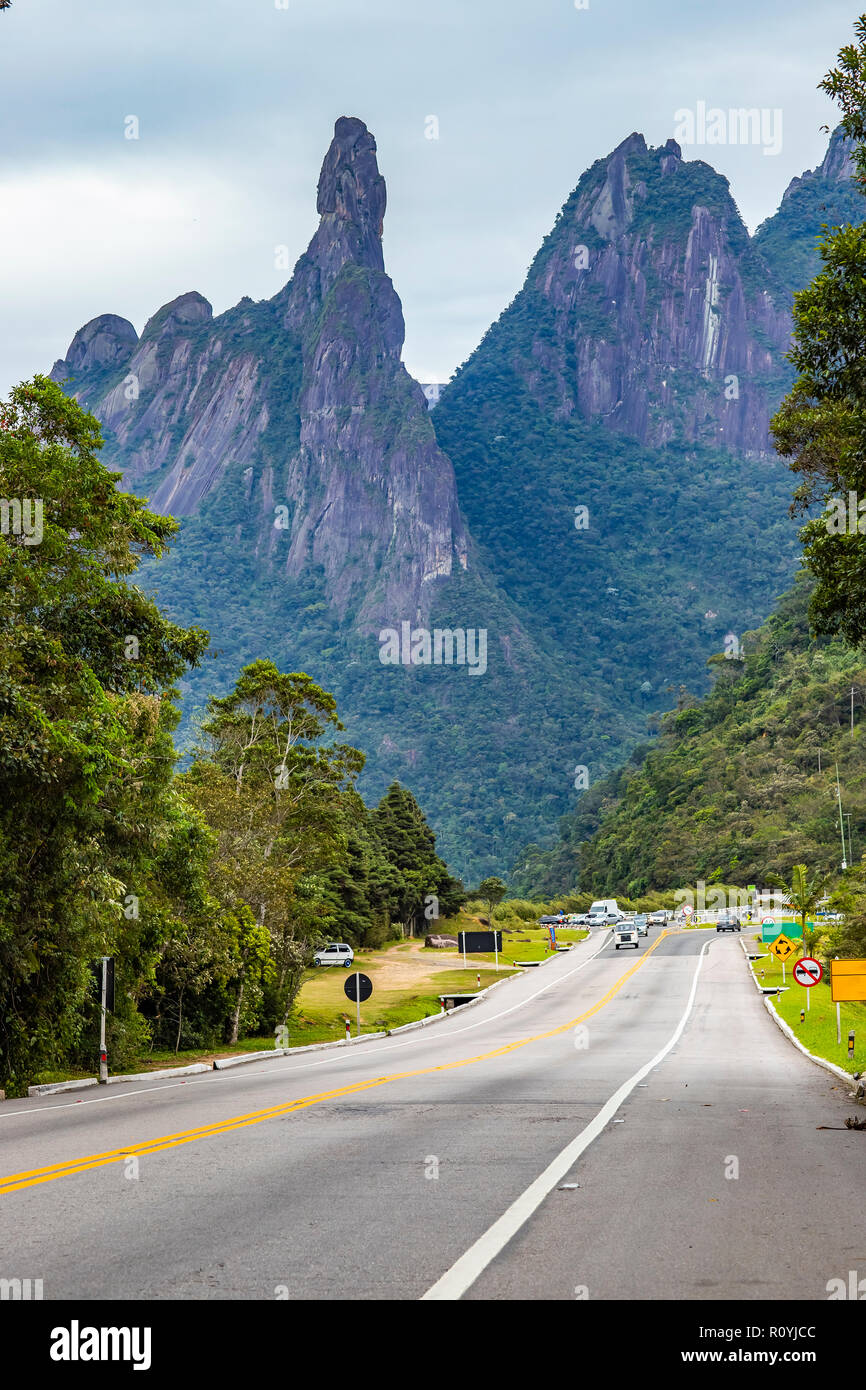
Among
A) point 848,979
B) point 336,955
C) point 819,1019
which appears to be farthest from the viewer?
point 336,955

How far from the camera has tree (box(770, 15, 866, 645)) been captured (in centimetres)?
1421

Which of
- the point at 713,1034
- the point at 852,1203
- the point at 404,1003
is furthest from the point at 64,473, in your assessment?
the point at 404,1003

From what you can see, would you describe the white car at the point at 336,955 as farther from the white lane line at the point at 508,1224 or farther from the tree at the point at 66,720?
the white lane line at the point at 508,1224

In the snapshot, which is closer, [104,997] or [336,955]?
[104,997]

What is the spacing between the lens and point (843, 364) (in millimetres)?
16422

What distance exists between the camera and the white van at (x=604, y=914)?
100238 millimetres

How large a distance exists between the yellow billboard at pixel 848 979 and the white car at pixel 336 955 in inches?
2022

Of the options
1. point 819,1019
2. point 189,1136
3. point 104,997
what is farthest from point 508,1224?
point 819,1019

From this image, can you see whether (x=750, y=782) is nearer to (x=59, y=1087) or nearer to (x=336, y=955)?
(x=336, y=955)

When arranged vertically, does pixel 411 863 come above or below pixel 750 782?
below

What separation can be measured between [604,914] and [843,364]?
89036 millimetres

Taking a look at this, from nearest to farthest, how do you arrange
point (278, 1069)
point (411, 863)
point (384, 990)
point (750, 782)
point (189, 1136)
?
point (189, 1136), point (278, 1069), point (384, 990), point (411, 863), point (750, 782)

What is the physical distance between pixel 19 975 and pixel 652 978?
41.6 metres
